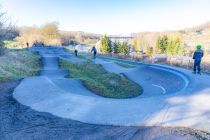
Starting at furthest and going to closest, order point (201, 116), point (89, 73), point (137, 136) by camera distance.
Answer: point (89, 73) → point (201, 116) → point (137, 136)

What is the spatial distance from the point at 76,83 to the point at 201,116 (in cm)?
930

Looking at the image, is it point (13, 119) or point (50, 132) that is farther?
point (13, 119)

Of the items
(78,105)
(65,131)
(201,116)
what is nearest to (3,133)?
(65,131)

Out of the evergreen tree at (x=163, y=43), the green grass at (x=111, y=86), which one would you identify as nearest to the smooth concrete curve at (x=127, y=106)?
the green grass at (x=111, y=86)

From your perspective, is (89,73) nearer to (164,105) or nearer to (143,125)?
(164,105)

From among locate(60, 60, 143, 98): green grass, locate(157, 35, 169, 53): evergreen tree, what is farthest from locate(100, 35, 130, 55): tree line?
locate(60, 60, 143, 98): green grass

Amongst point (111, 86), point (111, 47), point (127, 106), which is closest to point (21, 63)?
point (111, 86)

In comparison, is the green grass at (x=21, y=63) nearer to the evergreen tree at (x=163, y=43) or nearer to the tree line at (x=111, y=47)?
the tree line at (x=111, y=47)

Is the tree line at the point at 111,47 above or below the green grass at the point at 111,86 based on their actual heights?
above

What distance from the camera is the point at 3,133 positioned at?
627 centimetres

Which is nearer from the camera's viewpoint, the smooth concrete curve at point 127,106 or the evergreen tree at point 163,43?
the smooth concrete curve at point 127,106

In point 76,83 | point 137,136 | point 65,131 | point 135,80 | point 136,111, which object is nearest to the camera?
point 137,136

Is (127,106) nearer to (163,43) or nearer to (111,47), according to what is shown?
(111,47)

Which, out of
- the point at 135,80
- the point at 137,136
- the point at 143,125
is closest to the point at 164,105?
the point at 143,125
